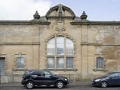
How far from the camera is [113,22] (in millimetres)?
38312

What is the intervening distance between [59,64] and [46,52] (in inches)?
81.2

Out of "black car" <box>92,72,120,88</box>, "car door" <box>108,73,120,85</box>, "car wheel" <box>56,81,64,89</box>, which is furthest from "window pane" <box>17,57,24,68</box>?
"car door" <box>108,73,120,85</box>

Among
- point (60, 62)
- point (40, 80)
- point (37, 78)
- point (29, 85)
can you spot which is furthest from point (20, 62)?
point (40, 80)

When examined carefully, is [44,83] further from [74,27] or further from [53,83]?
[74,27]

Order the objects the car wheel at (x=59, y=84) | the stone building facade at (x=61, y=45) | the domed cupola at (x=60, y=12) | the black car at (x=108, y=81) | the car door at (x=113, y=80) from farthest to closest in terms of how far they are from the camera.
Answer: the domed cupola at (x=60, y=12) < the stone building facade at (x=61, y=45) < the car door at (x=113, y=80) < the black car at (x=108, y=81) < the car wheel at (x=59, y=84)

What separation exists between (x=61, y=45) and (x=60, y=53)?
932 millimetres

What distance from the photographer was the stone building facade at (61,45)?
38.1 meters

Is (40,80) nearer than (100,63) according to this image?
Yes

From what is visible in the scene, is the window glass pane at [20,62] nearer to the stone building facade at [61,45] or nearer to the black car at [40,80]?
the stone building facade at [61,45]

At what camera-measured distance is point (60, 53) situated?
38.5 meters

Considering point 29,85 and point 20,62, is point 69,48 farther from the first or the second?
point 29,85

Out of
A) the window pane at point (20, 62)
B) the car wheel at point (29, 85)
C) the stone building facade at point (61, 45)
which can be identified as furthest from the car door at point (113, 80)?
the window pane at point (20, 62)

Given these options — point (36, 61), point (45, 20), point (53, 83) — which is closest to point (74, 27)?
point (45, 20)

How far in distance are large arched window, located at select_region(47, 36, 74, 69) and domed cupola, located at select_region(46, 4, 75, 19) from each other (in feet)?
8.37
